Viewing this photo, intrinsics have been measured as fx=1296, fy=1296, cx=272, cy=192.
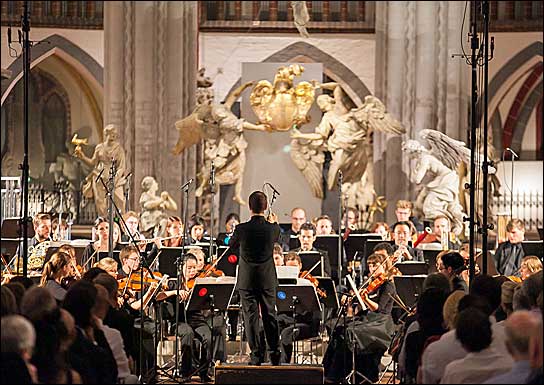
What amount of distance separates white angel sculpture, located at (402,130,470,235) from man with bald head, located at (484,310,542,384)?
38.0 ft

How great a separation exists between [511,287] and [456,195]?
992 cm

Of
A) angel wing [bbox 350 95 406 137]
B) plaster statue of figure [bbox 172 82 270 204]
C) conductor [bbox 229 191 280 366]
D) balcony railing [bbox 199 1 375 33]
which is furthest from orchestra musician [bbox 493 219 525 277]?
balcony railing [bbox 199 1 375 33]

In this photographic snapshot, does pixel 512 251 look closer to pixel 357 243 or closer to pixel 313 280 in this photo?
pixel 357 243

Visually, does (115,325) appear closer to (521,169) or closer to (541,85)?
(521,169)

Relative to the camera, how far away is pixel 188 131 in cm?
1888

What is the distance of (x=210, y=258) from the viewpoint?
12375 millimetres

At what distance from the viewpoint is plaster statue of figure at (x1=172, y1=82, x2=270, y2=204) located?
18875mm

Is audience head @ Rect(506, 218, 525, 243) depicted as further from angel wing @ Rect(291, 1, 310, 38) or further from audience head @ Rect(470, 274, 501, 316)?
angel wing @ Rect(291, 1, 310, 38)

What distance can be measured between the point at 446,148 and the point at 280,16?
741cm

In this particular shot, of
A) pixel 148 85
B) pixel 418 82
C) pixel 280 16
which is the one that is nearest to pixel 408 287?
pixel 418 82

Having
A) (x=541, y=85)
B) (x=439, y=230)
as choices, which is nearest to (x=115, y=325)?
(x=439, y=230)

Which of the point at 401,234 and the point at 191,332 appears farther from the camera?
the point at 401,234

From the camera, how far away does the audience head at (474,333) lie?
660cm

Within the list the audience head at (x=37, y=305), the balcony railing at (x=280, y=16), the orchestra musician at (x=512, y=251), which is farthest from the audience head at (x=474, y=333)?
the balcony railing at (x=280, y=16)
